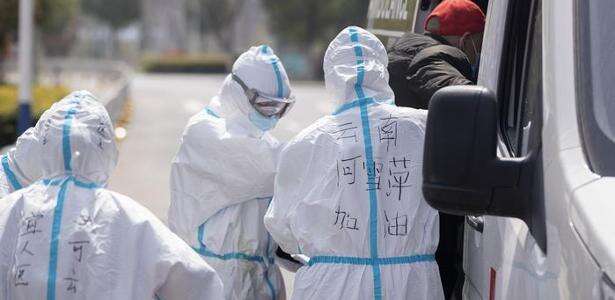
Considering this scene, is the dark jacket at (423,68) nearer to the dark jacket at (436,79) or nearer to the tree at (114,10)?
the dark jacket at (436,79)

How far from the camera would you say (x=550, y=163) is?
9.71 ft

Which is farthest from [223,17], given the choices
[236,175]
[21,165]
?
[21,165]

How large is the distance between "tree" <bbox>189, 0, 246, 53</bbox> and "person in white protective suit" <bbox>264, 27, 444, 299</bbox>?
222 feet

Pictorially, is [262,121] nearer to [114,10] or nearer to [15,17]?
[15,17]

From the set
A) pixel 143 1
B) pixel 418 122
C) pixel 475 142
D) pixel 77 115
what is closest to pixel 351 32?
pixel 418 122

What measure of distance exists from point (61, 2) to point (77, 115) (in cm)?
3194

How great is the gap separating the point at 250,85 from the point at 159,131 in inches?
652

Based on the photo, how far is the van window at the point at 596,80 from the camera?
2.91 m

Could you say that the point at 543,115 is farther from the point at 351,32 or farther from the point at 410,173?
the point at 351,32

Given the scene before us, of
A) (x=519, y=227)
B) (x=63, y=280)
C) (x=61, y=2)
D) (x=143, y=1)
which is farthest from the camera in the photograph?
(x=143, y=1)

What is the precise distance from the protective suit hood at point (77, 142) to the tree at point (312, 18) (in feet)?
180

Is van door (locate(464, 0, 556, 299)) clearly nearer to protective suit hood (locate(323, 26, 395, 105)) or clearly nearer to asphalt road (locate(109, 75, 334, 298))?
protective suit hood (locate(323, 26, 395, 105))

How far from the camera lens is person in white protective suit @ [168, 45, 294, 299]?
5668 millimetres

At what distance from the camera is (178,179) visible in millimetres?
5770
